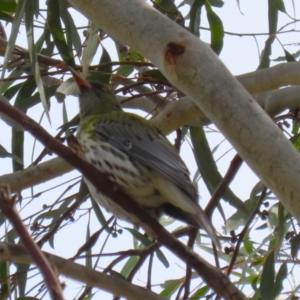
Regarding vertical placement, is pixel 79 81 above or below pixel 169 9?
below

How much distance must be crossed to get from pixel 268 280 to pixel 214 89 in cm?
140

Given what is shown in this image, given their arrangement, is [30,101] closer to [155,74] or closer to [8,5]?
[8,5]

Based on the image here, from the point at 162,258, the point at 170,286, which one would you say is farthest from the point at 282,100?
the point at 170,286

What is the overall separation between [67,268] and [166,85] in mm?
1209

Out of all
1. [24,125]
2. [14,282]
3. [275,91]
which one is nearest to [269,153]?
[24,125]

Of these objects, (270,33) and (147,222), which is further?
(270,33)

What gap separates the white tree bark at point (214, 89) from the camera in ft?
4.69

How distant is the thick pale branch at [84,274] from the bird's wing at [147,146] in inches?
21.0

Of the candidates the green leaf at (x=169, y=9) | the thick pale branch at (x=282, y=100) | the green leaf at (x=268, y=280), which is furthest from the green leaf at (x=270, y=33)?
the green leaf at (x=268, y=280)

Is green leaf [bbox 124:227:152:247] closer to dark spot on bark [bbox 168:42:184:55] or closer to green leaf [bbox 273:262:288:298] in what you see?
green leaf [bbox 273:262:288:298]

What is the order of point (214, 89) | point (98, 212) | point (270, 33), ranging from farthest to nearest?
point (98, 212) < point (270, 33) < point (214, 89)

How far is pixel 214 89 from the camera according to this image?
1556 mm

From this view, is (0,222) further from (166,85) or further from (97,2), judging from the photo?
(97,2)

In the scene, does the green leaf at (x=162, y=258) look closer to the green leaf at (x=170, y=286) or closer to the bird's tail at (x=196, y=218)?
the bird's tail at (x=196, y=218)
